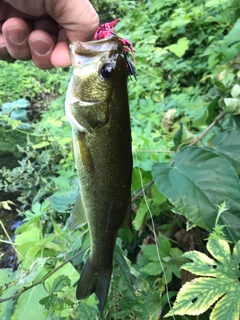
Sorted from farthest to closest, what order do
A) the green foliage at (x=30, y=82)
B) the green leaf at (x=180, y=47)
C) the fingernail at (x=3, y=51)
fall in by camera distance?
the green foliage at (x=30, y=82)
the green leaf at (x=180, y=47)
the fingernail at (x=3, y=51)

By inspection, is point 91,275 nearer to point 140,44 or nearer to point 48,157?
point 48,157

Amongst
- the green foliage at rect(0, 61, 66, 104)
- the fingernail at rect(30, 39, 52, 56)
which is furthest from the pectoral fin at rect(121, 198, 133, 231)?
the green foliage at rect(0, 61, 66, 104)

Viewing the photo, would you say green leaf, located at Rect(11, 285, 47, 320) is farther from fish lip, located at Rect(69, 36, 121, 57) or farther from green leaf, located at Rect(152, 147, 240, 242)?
fish lip, located at Rect(69, 36, 121, 57)

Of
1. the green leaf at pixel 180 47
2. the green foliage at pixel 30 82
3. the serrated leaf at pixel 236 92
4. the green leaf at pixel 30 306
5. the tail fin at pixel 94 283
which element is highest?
the serrated leaf at pixel 236 92

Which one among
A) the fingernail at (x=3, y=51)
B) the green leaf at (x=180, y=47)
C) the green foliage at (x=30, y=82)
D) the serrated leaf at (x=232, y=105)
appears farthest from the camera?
the green foliage at (x=30, y=82)

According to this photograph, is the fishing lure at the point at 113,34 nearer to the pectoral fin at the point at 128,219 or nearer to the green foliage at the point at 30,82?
the pectoral fin at the point at 128,219

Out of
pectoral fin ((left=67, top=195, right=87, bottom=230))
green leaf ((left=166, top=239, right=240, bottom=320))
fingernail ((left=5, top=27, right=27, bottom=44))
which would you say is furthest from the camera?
fingernail ((left=5, top=27, right=27, bottom=44))

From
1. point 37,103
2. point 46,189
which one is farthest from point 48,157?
point 37,103

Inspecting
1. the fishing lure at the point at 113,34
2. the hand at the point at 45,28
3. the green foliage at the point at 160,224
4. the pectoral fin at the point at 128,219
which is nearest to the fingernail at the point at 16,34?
the hand at the point at 45,28
